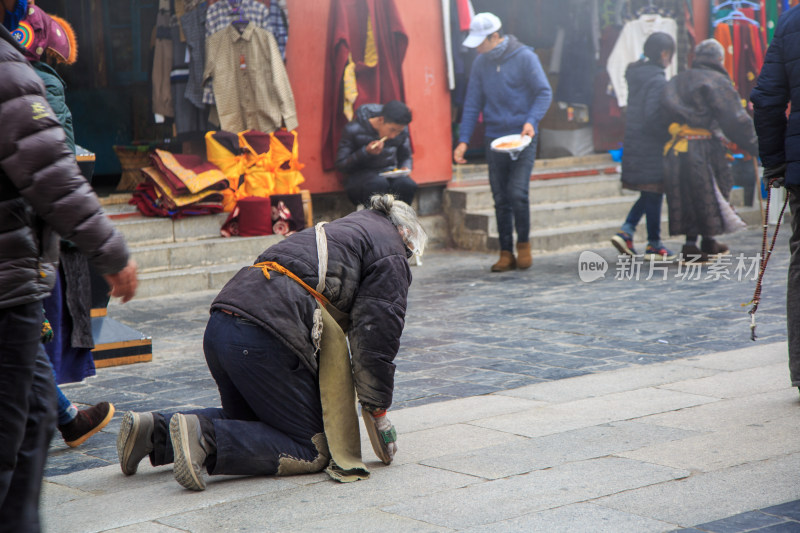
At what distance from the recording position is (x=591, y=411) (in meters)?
4.84

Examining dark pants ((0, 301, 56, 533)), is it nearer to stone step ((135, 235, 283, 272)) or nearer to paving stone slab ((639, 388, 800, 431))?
paving stone slab ((639, 388, 800, 431))

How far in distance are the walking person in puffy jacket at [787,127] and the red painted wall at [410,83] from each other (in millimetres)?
6048

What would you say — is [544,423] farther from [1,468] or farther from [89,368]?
[1,468]

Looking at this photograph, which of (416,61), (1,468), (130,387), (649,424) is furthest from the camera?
(416,61)

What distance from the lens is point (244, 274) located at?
4.07 metres

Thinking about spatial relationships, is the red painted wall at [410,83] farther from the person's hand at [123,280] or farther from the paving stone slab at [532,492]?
the person's hand at [123,280]

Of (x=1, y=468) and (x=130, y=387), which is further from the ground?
(x=1, y=468)

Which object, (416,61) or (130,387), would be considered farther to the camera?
A: (416,61)

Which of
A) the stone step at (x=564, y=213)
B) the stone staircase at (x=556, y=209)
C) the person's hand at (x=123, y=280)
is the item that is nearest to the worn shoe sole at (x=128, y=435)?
the person's hand at (x=123, y=280)

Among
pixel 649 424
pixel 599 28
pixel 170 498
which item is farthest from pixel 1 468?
pixel 599 28

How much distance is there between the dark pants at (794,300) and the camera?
15.4 feet

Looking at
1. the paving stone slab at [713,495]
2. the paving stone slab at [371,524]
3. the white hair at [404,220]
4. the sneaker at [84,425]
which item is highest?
the white hair at [404,220]

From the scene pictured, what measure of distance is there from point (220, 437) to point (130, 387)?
1939 millimetres

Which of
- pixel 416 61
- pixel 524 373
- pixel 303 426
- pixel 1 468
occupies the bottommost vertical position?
pixel 524 373
